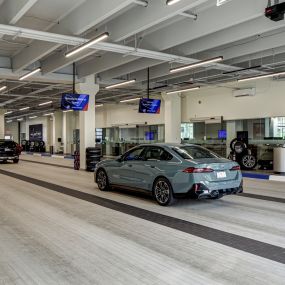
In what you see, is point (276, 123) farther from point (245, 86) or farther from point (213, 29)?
point (213, 29)

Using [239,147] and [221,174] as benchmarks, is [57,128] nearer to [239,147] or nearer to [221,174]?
[239,147]

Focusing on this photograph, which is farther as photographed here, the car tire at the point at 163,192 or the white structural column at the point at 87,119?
the white structural column at the point at 87,119

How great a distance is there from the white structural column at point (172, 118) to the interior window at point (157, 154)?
36.9ft

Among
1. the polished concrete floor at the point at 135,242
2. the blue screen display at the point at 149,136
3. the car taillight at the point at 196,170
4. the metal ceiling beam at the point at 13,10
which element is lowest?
the polished concrete floor at the point at 135,242

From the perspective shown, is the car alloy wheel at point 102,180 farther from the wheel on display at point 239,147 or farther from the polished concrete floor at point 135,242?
the wheel on display at point 239,147

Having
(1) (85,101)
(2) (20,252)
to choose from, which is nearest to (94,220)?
(2) (20,252)

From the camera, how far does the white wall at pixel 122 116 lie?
22.8 m

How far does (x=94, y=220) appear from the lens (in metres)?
6.06

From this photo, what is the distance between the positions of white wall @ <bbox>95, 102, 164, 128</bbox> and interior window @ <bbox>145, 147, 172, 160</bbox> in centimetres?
1418

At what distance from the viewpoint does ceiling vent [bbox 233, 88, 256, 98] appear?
1620 centimetres

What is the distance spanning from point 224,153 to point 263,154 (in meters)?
2.70

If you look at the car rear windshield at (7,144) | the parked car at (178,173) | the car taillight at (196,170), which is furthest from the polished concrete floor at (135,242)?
the car rear windshield at (7,144)

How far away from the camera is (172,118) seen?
63.5ft

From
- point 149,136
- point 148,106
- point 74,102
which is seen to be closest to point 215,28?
point 74,102
